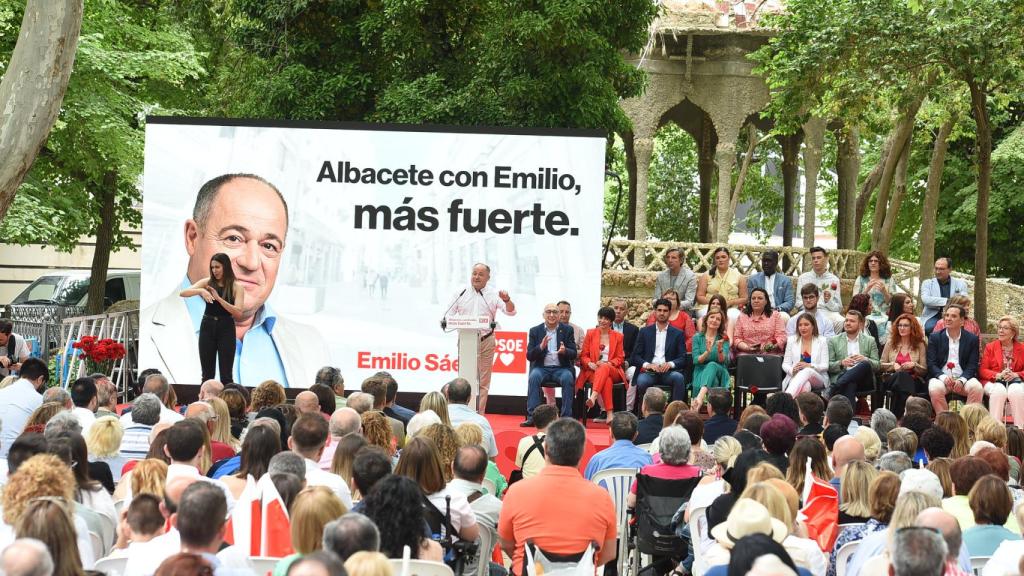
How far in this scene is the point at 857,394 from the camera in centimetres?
1185

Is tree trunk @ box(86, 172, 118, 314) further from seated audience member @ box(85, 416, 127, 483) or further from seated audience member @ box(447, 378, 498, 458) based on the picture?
seated audience member @ box(85, 416, 127, 483)

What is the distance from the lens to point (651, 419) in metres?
8.52

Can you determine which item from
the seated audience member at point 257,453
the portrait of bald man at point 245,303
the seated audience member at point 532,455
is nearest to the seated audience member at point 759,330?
the portrait of bald man at point 245,303

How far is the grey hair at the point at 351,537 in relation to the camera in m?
3.93

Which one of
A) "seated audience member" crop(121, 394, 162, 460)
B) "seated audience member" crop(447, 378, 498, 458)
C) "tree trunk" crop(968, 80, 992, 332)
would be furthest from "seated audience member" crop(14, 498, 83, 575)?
"tree trunk" crop(968, 80, 992, 332)

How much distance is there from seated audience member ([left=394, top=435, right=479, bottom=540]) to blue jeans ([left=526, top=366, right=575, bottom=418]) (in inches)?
254

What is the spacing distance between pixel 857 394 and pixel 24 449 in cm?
846

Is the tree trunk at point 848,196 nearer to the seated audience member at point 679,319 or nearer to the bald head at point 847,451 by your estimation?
the seated audience member at point 679,319

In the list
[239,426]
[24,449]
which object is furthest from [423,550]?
[239,426]

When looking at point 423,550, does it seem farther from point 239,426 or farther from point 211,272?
point 211,272

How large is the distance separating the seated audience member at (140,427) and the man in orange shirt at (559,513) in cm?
263

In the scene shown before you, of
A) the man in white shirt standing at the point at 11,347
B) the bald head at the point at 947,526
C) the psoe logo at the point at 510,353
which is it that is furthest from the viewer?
the man in white shirt standing at the point at 11,347

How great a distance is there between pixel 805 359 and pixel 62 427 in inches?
301

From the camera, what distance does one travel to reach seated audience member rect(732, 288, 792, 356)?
12180mm
